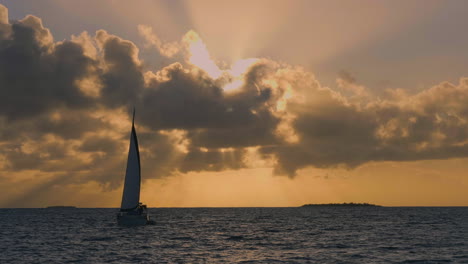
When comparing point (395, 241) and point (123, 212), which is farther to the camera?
point (123, 212)

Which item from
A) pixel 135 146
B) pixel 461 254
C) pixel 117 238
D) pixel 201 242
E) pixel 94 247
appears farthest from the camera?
pixel 135 146

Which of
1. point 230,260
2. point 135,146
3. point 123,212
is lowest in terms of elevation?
point 230,260

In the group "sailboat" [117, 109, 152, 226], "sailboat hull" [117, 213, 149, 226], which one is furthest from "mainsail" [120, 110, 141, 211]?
"sailboat hull" [117, 213, 149, 226]

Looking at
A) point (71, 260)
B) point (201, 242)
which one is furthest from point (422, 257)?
point (71, 260)

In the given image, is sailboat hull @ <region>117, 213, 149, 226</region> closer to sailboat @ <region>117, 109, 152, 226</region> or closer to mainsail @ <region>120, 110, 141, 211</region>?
sailboat @ <region>117, 109, 152, 226</region>

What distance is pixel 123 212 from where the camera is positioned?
9819 cm

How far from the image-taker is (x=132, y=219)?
313 ft

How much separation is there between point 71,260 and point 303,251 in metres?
27.4

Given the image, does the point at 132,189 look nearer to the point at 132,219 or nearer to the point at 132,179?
the point at 132,179

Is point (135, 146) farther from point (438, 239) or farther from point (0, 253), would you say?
point (438, 239)

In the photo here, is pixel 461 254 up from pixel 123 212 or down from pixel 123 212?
down

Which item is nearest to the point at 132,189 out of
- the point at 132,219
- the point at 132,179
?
the point at 132,179

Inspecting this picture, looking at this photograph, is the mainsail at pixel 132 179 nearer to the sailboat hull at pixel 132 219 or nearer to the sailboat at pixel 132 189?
Result: the sailboat at pixel 132 189

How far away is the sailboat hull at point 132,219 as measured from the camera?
9500 centimetres
